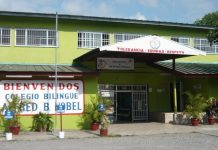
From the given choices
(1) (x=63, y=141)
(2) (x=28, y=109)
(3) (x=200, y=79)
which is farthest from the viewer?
(3) (x=200, y=79)

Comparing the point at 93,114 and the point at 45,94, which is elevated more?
the point at 45,94

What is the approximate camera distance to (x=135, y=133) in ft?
63.0

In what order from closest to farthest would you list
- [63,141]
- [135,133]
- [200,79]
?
[63,141] < [135,133] < [200,79]

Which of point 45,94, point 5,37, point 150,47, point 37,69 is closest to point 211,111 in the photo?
point 150,47

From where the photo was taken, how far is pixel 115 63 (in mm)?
24312

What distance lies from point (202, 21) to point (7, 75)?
40107 mm

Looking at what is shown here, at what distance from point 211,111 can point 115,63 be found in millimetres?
6289

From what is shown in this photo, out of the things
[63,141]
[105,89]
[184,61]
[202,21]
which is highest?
[202,21]

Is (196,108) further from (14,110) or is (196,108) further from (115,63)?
(14,110)

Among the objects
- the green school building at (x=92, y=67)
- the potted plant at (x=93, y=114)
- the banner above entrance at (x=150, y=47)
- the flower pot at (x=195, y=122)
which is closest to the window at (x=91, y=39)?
the green school building at (x=92, y=67)

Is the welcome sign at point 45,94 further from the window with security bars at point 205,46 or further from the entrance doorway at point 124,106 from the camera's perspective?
the window with security bars at point 205,46

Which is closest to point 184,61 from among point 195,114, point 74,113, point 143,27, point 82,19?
point 143,27

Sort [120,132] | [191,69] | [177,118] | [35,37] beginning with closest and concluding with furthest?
[120,132], [35,37], [177,118], [191,69]

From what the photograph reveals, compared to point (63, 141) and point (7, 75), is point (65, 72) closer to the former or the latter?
point (7, 75)
